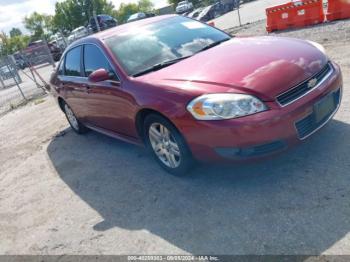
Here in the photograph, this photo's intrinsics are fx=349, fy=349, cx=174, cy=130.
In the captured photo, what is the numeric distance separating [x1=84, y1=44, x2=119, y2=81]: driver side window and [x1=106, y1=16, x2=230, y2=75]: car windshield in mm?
175

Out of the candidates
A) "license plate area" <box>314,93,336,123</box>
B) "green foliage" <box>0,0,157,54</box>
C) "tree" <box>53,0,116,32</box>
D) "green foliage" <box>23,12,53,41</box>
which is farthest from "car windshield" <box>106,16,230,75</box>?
"green foliage" <box>23,12,53,41</box>

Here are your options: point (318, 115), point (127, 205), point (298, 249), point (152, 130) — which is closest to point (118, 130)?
point (152, 130)

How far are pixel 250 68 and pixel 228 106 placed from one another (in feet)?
1.85

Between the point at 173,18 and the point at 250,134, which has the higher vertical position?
the point at 173,18

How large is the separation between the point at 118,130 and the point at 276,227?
259cm

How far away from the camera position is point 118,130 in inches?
187

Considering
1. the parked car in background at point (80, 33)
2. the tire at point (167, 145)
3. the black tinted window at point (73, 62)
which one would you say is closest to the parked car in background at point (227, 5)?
the parked car in background at point (80, 33)

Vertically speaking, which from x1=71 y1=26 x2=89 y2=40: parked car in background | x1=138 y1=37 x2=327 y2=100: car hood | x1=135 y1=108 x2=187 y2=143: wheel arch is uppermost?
x1=138 y1=37 x2=327 y2=100: car hood

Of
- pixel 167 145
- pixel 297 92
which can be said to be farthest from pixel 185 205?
pixel 297 92

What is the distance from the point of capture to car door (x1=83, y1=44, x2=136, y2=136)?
13.8 ft

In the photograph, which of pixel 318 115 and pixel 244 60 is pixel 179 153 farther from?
pixel 318 115

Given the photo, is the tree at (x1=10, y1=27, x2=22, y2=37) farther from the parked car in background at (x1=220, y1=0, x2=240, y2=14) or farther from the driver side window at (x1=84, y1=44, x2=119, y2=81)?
the driver side window at (x1=84, y1=44, x2=119, y2=81)

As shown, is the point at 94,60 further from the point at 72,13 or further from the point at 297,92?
the point at 72,13

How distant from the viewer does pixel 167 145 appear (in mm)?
3883
